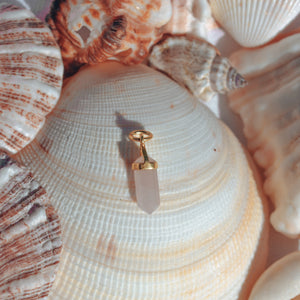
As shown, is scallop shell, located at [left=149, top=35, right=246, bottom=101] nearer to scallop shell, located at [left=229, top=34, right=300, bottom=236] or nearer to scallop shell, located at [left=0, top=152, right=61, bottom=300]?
scallop shell, located at [left=229, top=34, right=300, bottom=236]

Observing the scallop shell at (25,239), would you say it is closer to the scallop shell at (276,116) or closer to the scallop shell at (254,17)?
the scallop shell at (276,116)

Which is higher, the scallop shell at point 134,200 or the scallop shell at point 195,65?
the scallop shell at point 195,65

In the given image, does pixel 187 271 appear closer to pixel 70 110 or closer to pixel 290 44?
pixel 70 110

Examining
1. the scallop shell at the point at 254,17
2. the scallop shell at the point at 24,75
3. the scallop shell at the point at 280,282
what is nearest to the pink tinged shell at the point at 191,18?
the scallop shell at the point at 254,17

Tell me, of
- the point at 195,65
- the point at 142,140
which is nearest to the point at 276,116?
the point at 195,65

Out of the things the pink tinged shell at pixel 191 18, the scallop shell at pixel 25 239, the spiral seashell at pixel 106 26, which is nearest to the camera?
the scallop shell at pixel 25 239
